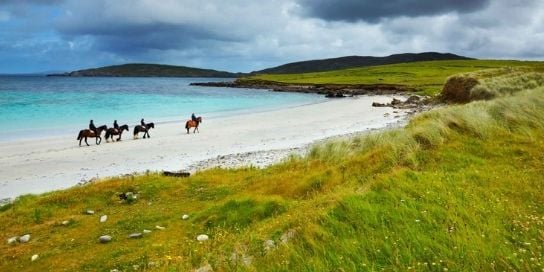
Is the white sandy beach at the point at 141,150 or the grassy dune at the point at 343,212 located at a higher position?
the grassy dune at the point at 343,212

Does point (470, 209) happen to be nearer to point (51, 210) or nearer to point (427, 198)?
point (427, 198)

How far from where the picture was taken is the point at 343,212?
757 cm

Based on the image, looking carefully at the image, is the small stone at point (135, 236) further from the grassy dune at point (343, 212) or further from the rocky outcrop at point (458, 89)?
the rocky outcrop at point (458, 89)

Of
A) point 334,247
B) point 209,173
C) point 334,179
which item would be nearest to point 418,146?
point 334,179

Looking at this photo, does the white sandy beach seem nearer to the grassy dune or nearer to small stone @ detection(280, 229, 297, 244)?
the grassy dune

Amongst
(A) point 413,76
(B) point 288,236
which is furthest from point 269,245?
(A) point 413,76

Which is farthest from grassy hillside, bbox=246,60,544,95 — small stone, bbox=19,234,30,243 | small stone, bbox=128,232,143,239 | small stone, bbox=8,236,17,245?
small stone, bbox=8,236,17,245

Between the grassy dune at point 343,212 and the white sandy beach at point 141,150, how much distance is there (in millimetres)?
5415

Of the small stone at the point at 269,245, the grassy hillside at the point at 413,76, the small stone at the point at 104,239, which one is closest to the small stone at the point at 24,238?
the small stone at the point at 104,239

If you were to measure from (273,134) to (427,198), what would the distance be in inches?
1034

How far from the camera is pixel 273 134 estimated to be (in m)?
34.0

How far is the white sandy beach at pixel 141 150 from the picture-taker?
69.5ft

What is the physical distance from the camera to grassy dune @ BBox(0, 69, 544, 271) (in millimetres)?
5883

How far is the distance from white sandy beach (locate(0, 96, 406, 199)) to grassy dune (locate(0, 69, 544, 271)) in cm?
542
